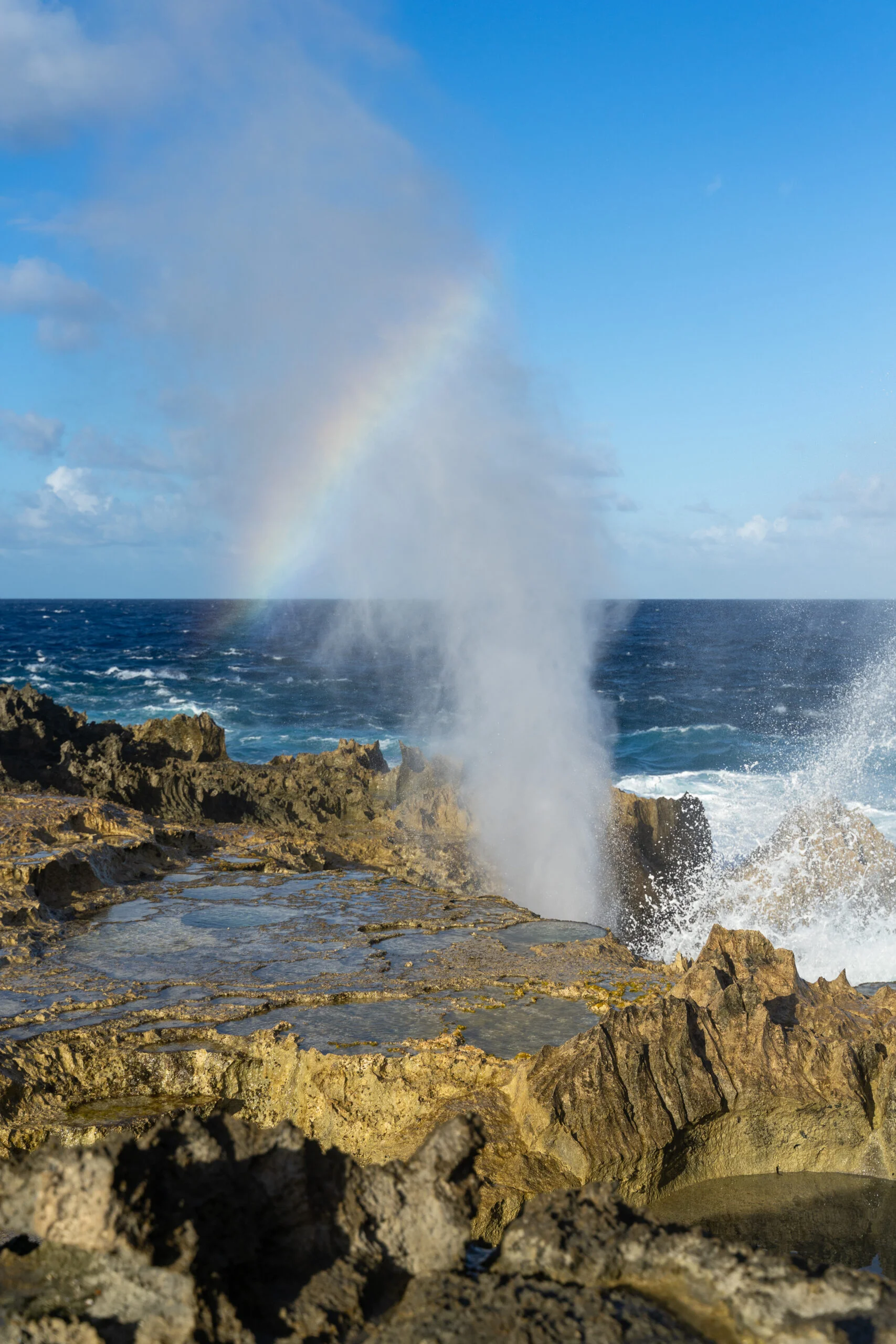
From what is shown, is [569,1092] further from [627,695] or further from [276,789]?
[627,695]

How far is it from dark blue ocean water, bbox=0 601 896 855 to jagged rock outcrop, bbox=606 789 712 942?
2.29m

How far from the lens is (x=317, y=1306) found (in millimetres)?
2311

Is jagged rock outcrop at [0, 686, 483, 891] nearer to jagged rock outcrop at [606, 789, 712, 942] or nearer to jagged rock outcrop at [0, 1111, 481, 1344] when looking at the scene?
jagged rock outcrop at [606, 789, 712, 942]

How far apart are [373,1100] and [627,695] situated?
122 ft

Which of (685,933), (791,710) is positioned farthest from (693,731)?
(685,933)

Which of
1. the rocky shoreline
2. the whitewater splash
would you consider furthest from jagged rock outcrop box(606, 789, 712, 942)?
the rocky shoreline

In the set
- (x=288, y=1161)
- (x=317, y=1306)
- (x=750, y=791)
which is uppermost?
(x=288, y=1161)

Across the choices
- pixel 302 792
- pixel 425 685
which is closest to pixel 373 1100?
pixel 302 792

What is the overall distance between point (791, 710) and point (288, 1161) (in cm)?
3661

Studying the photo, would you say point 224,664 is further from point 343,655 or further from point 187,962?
point 187,962

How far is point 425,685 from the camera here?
41562 millimetres

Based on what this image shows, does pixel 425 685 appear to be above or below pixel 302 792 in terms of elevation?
below

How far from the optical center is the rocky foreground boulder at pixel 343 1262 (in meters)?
2.16

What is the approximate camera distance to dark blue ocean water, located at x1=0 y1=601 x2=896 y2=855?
1027 inches
